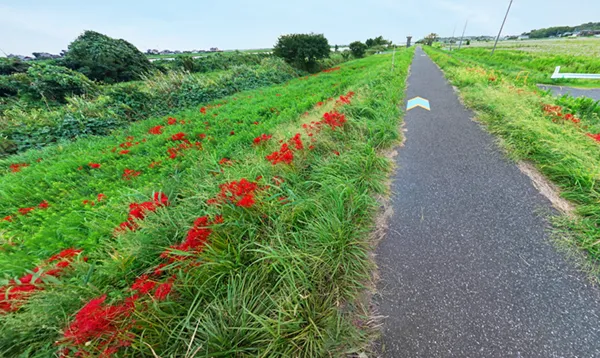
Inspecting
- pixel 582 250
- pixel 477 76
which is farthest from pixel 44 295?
pixel 477 76

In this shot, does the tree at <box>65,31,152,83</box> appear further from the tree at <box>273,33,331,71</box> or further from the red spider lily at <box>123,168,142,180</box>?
the tree at <box>273,33,331,71</box>

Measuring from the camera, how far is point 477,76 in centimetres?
742

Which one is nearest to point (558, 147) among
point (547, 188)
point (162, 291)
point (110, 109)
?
point (547, 188)

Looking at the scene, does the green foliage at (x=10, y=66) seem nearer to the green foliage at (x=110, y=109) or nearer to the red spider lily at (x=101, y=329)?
the green foliage at (x=110, y=109)

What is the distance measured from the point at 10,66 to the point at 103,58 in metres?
3.70

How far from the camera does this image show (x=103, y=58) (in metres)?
11.6

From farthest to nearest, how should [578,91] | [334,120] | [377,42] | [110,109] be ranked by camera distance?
[377,42]
[578,91]
[110,109]
[334,120]

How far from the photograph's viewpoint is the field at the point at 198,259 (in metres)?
1.17

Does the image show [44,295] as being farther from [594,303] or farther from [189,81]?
[189,81]

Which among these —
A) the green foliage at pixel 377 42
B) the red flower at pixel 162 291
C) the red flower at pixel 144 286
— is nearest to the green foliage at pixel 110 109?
the red flower at pixel 144 286

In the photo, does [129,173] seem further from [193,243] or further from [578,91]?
[578,91]

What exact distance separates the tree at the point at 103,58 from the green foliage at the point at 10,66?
1.97 meters

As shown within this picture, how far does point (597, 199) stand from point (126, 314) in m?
4.27

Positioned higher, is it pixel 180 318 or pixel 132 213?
pixel 132 213
